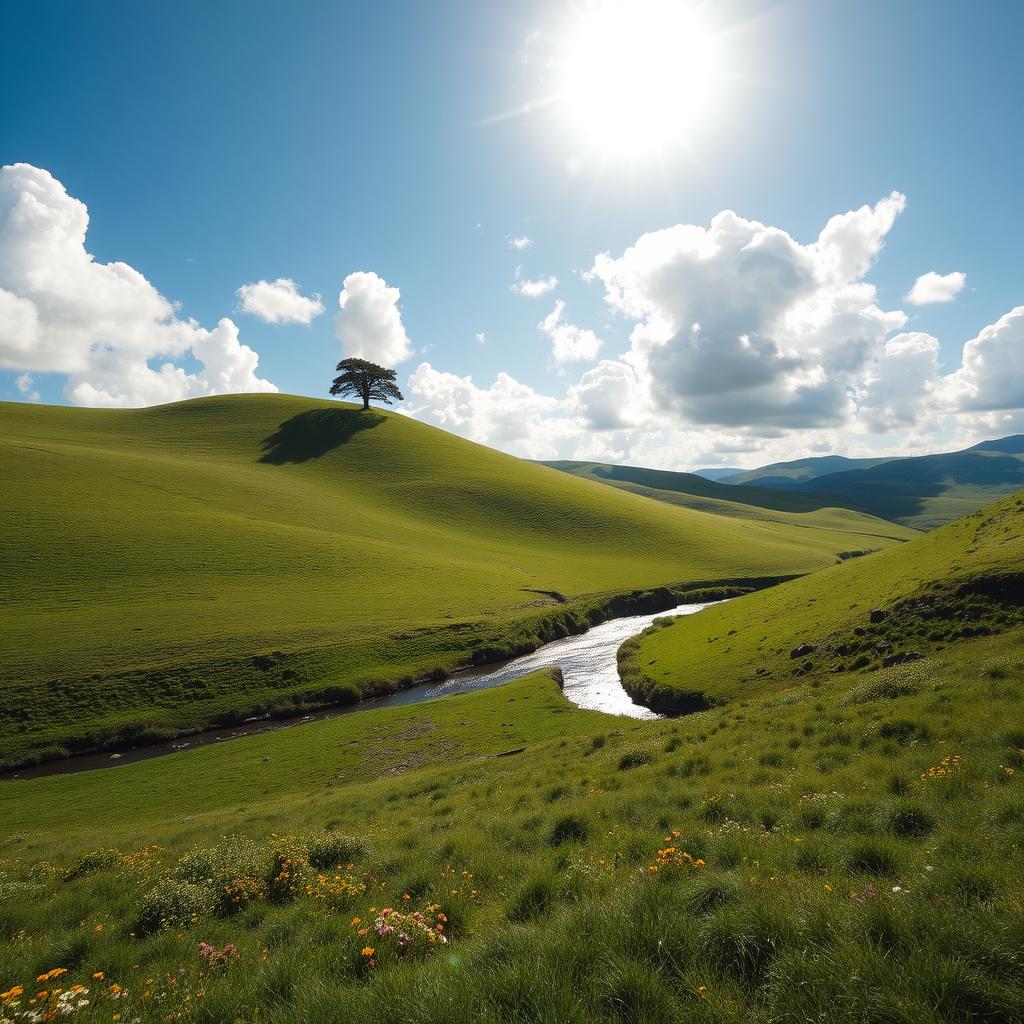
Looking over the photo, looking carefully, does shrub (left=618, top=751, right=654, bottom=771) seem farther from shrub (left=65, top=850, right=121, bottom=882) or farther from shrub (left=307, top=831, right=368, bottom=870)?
shrub (left=65, top=850, right=121, bottom=882)

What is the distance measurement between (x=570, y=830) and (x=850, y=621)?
33.7 m

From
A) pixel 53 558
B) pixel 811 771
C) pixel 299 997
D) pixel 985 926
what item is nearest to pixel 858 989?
pixel 985 926

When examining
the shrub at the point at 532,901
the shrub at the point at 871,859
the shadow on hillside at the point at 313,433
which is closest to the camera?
the shrub at the point at 871,859

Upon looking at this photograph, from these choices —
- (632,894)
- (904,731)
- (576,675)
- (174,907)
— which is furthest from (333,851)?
(576,675)

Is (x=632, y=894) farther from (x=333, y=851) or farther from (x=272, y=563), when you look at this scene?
(x=272, y=563)

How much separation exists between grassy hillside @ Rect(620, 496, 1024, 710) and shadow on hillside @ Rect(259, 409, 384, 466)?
112 meters

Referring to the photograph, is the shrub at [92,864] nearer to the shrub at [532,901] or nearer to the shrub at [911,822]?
the shrub at [532,901]

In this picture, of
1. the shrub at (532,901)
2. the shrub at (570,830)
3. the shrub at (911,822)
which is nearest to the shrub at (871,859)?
the shrub at (911,822)

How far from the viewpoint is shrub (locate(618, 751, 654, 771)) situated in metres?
17.2

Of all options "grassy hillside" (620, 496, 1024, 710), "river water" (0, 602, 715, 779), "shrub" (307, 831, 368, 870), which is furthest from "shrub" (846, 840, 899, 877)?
"river water" (0, 602, 715, 779)

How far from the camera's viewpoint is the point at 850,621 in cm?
3638

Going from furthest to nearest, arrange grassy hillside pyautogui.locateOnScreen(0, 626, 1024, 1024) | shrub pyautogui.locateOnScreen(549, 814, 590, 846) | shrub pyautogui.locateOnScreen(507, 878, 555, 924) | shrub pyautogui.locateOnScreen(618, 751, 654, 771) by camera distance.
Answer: shrub pyautogui.locateOnScreen(618, 751, 654, 771)
shrub pyautogui.locateOnScreen(549, 814, 590, 846)
shrub pyautogui.locateOnScreen(507, 878, 555, 924)
grassy hillside pyautogui.locateOnScreen(0, 626, 1024, 1024)

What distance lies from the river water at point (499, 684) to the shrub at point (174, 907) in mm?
32195

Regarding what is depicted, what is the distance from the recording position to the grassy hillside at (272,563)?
149 feet
